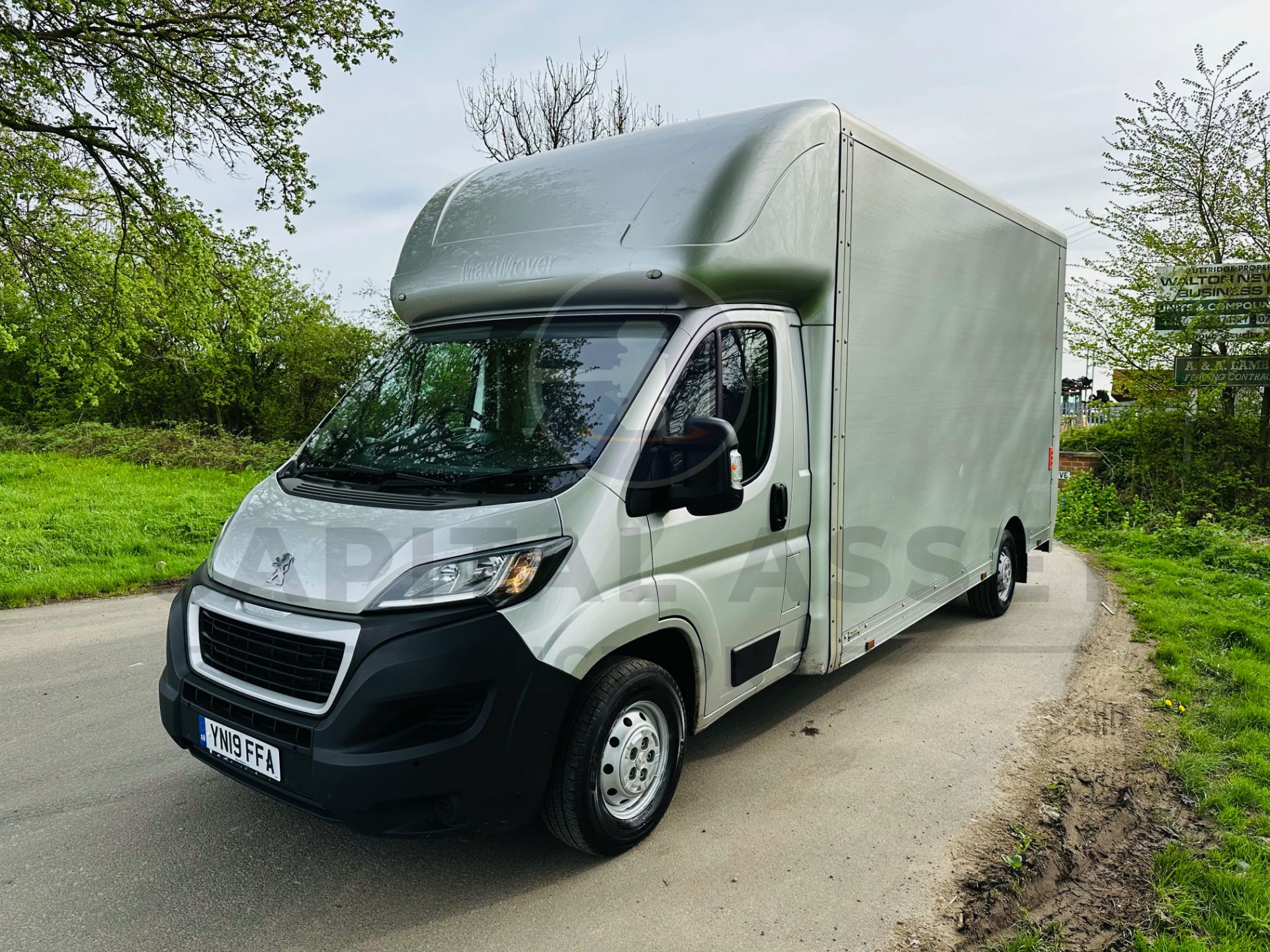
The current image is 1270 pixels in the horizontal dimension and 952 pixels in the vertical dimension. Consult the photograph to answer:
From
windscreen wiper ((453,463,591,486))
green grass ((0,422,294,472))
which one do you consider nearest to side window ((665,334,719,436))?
windscreen wiper ((453,463,591,486))

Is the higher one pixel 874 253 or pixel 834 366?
pixel 874 253

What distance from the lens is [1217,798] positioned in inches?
149

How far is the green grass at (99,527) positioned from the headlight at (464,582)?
20.3 ft

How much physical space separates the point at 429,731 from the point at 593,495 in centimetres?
99

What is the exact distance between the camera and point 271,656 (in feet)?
10.0

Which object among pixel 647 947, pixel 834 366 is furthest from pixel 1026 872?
pixel 834 366

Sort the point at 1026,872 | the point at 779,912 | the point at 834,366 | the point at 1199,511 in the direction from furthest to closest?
the point at 1199,511 → the point at 834,366 → the point at 1026,872 → the point at 779,912

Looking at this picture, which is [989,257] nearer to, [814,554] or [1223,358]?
[814,554]

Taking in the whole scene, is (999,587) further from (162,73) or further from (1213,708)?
(162,73)

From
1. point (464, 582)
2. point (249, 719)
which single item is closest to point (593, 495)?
point (464, 582)

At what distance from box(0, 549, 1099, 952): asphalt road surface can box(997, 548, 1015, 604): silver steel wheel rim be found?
6.17ft

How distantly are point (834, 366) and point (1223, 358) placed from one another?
1332 centimetres

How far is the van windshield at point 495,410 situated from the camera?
3.31 metres

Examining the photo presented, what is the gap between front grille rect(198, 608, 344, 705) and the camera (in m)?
2.91
